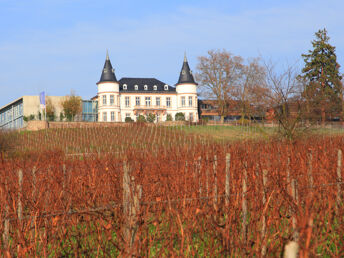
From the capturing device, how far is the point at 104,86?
56531mm

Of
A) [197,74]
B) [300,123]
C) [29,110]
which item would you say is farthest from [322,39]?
[29,110]

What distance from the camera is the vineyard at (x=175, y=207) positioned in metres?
3.42

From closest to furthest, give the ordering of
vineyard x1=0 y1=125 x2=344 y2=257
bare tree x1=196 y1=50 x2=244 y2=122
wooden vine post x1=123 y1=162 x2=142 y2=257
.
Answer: wooden vine post x1=123 y1=162 x2=142 y2=257, vineyard x1=0 y1=125 x2=344 y2=257, bare tree x1=196 y1=50 x2=244 y2=122

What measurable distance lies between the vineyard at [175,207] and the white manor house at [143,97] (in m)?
48.2

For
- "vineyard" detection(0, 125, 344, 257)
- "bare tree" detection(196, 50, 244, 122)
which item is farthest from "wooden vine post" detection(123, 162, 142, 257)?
"bare tree" detection(196, 50, 244, 122)

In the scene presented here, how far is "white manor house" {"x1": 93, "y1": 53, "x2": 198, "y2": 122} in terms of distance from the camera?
184 feet

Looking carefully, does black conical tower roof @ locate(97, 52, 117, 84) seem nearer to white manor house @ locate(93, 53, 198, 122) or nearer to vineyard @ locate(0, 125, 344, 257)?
white manor house @ locate(93, 53, 198, 122)

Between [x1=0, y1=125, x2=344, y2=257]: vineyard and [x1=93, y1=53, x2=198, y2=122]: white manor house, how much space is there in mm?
48200

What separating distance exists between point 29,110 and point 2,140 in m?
39.0

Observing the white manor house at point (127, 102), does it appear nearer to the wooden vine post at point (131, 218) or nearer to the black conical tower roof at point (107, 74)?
the black conical tower roof at point (107, 74)

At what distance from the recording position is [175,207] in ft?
16.6

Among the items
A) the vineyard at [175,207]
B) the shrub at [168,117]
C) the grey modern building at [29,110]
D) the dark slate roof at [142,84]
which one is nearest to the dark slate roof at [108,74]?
the dark slate roof at [142,84]

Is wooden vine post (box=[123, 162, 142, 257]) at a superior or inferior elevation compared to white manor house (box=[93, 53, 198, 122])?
inferior

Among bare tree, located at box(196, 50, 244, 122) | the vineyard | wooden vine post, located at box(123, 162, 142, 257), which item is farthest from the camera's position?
bare tree, located at box(196, 50, 244, 122)
